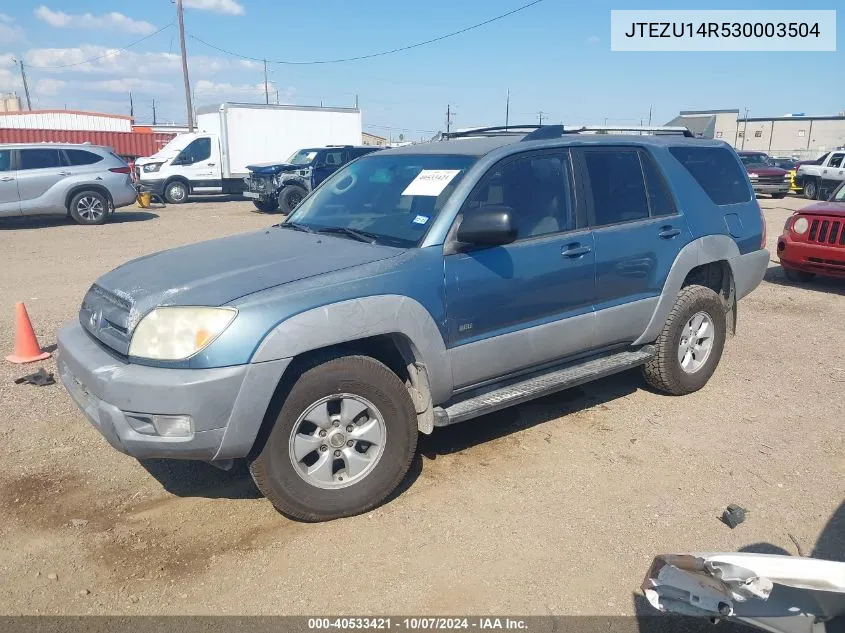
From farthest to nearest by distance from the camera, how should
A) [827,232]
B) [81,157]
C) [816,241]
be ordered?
[81,157], [816,241], [827,232]

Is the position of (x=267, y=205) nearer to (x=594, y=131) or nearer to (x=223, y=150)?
(x=223, y=150)

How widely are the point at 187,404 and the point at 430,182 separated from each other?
6.27ft

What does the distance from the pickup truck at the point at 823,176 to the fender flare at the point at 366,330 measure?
912 inches

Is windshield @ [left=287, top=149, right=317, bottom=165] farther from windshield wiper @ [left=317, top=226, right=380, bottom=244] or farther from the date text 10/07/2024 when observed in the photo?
the date text 10/07/2024

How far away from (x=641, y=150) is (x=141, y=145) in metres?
31.8

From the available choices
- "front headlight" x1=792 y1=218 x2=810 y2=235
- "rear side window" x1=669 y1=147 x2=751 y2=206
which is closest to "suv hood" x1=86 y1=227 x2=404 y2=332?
"rear side window" x1=669 y1=147 x2=751 y2=206

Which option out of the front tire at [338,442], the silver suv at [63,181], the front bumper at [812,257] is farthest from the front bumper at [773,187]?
the front tire at [338,442]

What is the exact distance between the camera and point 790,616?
6.15ft

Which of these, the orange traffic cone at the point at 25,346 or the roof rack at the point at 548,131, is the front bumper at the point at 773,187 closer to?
the roof rack at the point at 548,131

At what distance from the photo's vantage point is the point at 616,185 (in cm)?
456

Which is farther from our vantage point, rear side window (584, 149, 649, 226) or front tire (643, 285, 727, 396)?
front tire (643, 285, 727, 396)

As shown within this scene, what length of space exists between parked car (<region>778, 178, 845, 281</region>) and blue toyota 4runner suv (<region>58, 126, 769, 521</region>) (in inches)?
173

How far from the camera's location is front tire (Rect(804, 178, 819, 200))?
23.9 metres

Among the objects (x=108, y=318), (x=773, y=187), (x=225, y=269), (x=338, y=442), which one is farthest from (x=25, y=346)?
(x=773, y=187)
